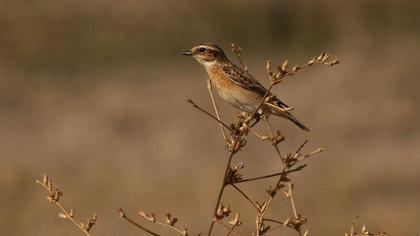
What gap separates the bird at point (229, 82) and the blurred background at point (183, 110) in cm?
652

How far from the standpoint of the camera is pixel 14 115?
846 inches

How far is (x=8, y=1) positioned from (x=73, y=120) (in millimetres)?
7050

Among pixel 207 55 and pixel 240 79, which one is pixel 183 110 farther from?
pixel 240 79

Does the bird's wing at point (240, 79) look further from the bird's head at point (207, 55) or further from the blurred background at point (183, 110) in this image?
the blurred background at point (183, 110)

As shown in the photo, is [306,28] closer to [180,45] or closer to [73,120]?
[180,45]

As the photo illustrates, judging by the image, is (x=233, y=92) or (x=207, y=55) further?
(x=207, y=55)

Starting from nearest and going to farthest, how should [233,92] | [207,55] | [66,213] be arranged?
[66,213], [233,92], [207,55]

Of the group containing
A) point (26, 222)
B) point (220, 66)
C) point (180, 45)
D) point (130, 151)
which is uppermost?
point (180, 45)

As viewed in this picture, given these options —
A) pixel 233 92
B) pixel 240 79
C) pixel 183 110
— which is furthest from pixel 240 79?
pixel 183 110

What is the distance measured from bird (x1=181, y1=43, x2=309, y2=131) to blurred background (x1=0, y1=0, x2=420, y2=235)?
652 centimetres

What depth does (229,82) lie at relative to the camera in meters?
7.65

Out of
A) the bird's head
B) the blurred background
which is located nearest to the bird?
the bird's head

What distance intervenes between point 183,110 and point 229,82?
525 inches

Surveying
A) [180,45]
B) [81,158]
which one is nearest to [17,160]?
[81,158]
